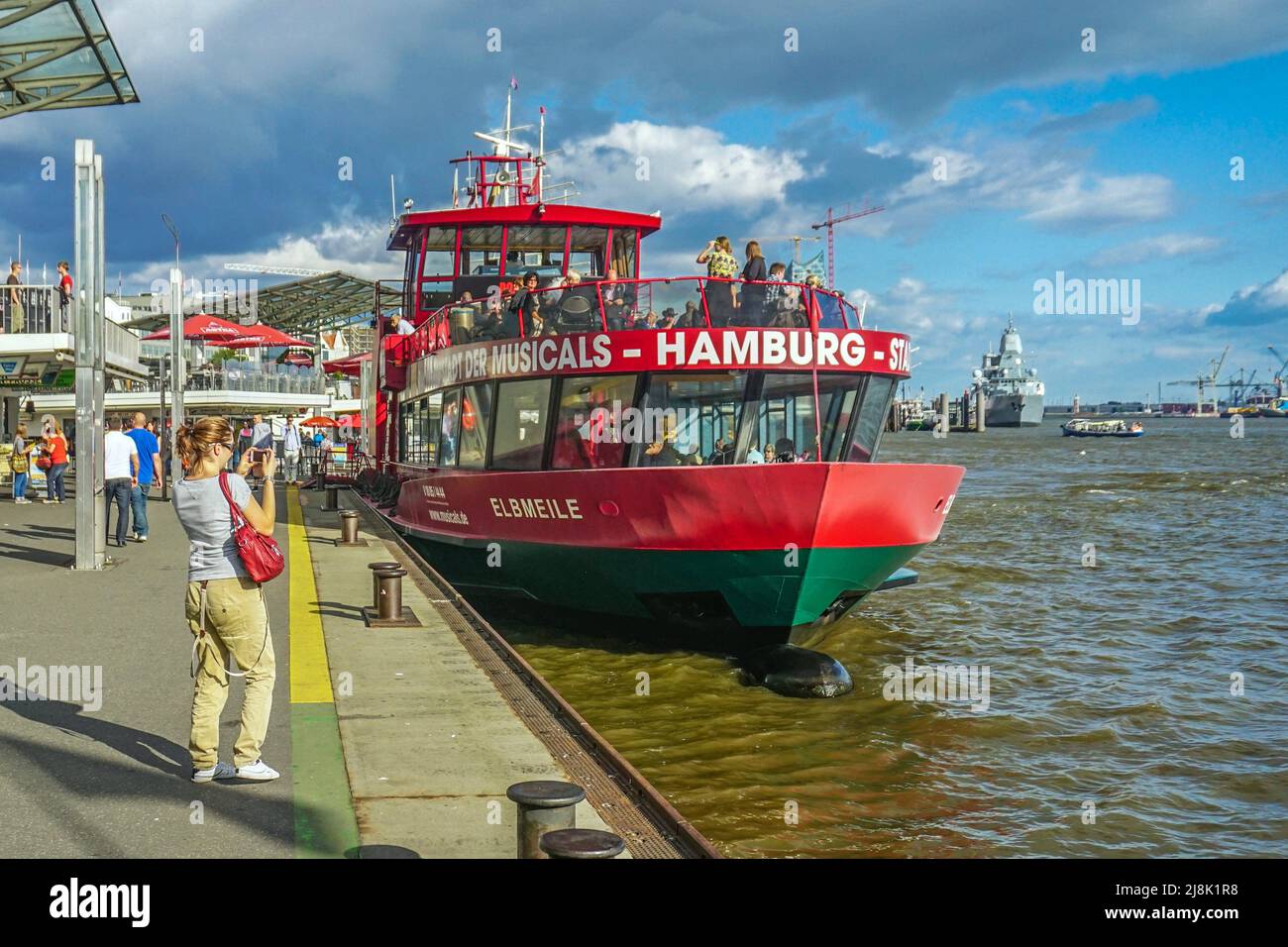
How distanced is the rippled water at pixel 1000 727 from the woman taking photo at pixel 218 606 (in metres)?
3.12

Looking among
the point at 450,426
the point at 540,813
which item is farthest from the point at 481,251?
the point at 540,813

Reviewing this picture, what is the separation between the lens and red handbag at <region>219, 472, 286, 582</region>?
5.62 meters

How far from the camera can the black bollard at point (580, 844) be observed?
13.3 feet

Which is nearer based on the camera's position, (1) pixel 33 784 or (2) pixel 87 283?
(1) pixel 33 784

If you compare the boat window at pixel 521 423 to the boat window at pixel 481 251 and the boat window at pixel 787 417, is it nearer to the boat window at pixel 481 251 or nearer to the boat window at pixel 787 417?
the boat window at pixel 787 417

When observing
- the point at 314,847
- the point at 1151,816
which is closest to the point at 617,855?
the point at 314,847

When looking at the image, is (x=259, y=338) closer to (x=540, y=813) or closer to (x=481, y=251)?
(x=481, y=251)

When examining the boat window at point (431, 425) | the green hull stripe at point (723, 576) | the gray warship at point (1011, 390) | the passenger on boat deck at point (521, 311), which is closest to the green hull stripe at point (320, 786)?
the green hull stripe at point (723, 576)

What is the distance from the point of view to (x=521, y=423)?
12.4m

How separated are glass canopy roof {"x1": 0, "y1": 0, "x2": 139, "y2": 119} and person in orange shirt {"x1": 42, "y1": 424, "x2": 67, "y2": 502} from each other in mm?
6568

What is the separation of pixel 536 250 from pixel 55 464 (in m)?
11.1

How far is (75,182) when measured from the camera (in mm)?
12625
